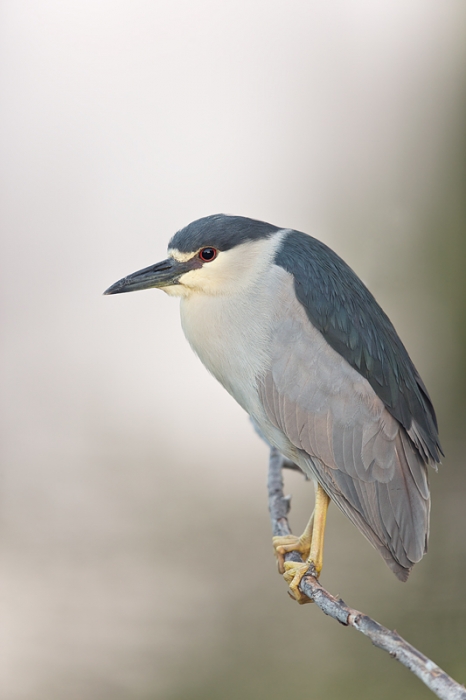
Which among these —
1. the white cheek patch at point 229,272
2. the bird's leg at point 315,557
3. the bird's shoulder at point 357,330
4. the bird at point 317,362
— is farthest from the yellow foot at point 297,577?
the white cheek patch at point 229,272

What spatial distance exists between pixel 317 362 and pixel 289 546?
39 cm

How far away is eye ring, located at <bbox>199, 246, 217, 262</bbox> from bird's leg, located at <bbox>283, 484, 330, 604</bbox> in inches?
16.5

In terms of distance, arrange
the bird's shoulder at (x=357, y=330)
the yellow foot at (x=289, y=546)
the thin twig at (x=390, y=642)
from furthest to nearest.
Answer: the yellow foot at (x=289, y=546) < the bird's shoulder at (x=357, y=330) < the thin twig at (x=390, y=642)

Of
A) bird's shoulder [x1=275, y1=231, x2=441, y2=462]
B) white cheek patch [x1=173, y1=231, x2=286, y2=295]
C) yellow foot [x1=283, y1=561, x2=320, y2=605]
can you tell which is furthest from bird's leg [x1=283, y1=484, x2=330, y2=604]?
white cheek patch [x1=173, y1=231, x2=286, y2=295]

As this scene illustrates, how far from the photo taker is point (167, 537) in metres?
2.53

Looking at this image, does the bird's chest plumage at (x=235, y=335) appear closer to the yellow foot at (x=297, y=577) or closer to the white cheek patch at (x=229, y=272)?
the white cheek patch at (x=229, y=272)

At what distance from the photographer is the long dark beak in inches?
40.9

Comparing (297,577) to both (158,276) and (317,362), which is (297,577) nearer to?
(317,362)

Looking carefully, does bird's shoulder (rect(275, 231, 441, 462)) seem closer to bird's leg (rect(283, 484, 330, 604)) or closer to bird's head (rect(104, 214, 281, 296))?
bird's head (rect(104, 214, 281, 296))

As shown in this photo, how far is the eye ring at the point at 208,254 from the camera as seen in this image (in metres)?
1.05

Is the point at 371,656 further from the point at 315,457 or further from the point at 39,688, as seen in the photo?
the point at 315,457

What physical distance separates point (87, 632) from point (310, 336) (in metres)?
1.88

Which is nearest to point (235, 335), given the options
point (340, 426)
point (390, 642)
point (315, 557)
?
point (340, 426)

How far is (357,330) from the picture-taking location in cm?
103
